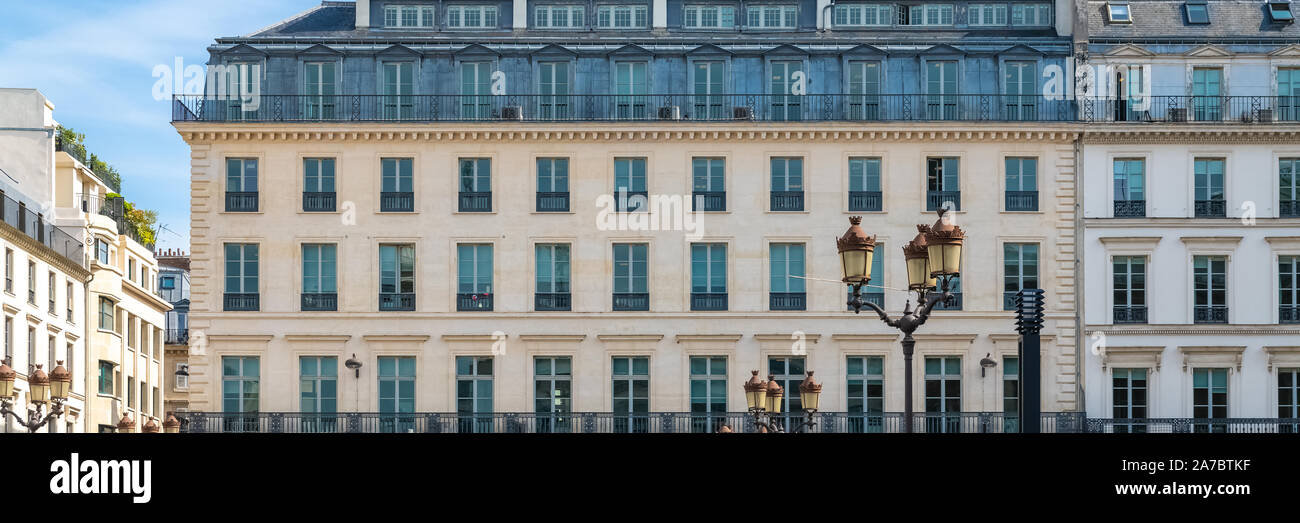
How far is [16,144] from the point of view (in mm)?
71188

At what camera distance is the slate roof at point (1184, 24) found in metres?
52.5

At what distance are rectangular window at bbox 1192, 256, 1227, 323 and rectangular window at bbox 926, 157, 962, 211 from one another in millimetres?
7027

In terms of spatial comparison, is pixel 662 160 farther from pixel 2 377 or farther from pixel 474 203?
pixel 2 377

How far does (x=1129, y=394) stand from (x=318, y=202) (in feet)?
77.7

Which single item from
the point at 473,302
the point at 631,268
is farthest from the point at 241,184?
the point at 631,268

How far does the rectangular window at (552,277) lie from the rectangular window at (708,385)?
4.08m

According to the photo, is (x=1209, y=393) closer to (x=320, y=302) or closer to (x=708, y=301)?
(x=708, y=301)

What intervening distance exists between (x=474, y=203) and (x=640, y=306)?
18.6 feet

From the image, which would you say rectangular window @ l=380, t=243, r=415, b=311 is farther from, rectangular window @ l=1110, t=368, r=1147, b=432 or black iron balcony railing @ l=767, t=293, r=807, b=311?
rectangular window @ l=1110, t=368, r=1147, b=432

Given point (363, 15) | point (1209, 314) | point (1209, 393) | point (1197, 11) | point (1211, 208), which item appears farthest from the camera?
point (363, 15)

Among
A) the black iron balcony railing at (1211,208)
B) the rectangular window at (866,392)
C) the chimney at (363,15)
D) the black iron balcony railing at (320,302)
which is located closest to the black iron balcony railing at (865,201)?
the rectangular window at (866,392)

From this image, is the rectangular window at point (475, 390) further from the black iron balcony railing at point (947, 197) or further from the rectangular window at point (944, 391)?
the black iron balcony railing at point (947, 197)

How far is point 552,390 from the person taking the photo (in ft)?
165

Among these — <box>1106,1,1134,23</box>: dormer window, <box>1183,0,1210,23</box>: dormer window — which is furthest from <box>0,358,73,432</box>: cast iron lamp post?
<box>1183,0,1210,23</box>: dormer window
